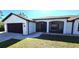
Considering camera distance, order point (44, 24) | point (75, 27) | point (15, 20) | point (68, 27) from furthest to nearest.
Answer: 1. point (44, 24)
2. point (68, 27)
3. point (75, 27)
4. point (15, 20)

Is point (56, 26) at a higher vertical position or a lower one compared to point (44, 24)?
lower

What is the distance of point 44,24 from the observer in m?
18.1

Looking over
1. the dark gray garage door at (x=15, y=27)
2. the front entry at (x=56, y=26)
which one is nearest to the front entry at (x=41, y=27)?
the front entry at (x=56, y=26)

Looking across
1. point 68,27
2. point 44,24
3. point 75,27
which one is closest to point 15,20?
point 44,24

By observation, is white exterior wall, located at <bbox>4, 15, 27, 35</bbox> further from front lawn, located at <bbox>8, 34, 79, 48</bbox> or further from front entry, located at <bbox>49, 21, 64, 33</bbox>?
front entry, located at <bbox>49, 21, 64, 33</bbox>

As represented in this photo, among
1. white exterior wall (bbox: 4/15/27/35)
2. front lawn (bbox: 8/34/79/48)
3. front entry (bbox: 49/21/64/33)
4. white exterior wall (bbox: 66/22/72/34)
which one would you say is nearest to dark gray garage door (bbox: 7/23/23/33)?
white exterior wall (bbox: 4/15/27/35)

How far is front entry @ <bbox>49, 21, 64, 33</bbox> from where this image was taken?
55.2 ft

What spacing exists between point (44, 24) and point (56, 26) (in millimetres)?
2370

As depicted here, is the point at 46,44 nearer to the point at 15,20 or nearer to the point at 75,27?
the point at 15,20

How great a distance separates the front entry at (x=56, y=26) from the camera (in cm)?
1683

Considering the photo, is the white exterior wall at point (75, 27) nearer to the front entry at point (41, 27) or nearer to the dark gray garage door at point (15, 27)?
the front entry at point (41, 27)

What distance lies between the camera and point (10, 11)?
1500 centimetres
